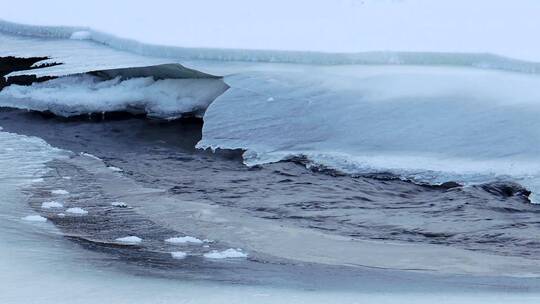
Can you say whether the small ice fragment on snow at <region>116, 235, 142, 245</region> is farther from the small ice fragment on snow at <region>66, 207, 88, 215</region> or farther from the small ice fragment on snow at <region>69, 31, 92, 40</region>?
the small ice fragment on snow at <region>69, 31, 92, 40</region>

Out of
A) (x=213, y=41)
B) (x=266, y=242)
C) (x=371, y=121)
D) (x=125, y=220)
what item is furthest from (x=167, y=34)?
(x=266, y=242)

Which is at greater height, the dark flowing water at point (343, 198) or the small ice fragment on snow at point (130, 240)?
the dark flowing water at point (343, 198)

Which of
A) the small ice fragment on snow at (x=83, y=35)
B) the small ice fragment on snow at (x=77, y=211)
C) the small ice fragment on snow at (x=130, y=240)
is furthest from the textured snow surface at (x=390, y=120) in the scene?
the small ice fragment on snow at (x=83, y=35)

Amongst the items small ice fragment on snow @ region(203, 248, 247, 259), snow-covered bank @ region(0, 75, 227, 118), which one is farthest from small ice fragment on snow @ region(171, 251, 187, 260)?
snow-covered bank @ region(0, 75, 227, 118)

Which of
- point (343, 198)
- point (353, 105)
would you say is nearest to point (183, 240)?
point (343, 198)

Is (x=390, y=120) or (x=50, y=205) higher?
(x=390, y=120)

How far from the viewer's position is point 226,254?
407 centimetres

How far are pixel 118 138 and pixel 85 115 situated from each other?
29.5 inches

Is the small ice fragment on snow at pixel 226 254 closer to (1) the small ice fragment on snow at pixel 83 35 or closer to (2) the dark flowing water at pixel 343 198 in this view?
(2) the dark flowing water at pixel 343 198

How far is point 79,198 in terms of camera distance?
5.06 m

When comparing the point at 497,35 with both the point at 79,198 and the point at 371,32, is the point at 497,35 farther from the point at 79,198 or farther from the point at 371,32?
the point at 79,198

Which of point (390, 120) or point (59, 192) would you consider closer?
point (59, 192)

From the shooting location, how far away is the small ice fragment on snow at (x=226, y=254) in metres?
4.04

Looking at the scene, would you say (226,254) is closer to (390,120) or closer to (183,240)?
(183,240)
